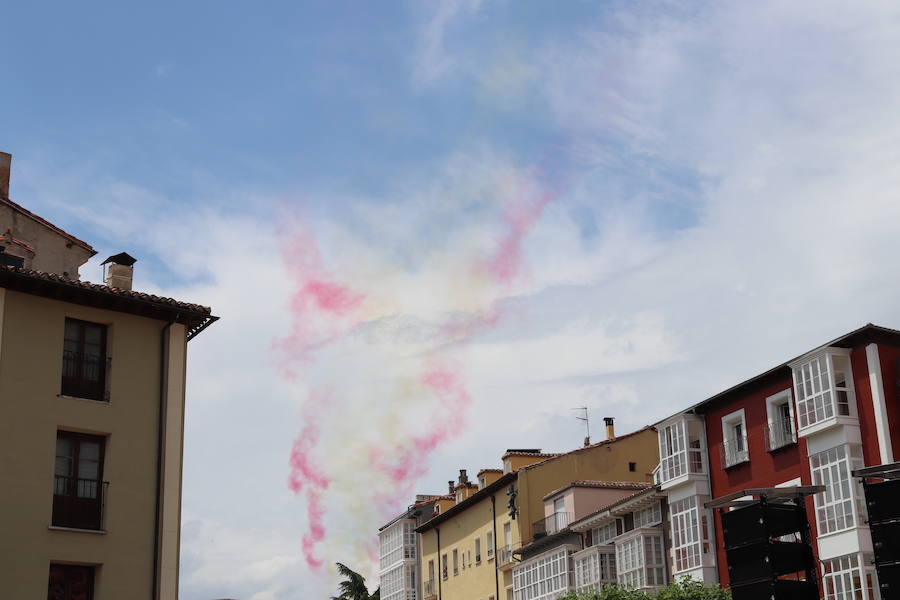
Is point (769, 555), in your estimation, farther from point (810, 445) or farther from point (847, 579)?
point (810, 445)

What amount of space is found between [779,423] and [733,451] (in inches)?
103

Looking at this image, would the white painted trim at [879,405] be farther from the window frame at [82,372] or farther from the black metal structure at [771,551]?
the window frame at [82,372]

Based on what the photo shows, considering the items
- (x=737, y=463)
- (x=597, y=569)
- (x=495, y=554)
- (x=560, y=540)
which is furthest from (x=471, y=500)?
(x=737, y=463)

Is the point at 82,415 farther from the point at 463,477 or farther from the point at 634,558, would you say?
the point at 463,477

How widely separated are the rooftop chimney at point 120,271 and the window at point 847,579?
2096 cm

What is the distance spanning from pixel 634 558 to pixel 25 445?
2389 centimetres

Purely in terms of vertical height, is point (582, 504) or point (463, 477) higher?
point (463, 477)

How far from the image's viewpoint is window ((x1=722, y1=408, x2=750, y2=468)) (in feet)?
124

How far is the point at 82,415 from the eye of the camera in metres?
27.4

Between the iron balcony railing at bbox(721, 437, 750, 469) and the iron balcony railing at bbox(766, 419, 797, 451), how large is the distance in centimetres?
159

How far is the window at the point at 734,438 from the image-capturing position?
37.8 m

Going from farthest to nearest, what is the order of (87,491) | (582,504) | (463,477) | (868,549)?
(463,477)
(582,504)
(868,549)
(87,491)

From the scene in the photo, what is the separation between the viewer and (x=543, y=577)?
1956 inches

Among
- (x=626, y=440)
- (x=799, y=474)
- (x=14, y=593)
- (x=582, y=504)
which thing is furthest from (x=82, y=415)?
(x=626, y=440)
